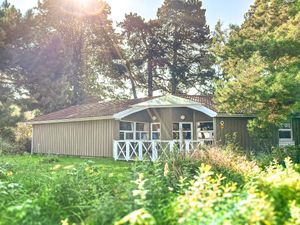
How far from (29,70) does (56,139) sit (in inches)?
276

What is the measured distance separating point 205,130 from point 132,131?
12.5ft

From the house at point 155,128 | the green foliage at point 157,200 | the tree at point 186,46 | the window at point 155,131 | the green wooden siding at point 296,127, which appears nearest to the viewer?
the green foliage at point 157,200

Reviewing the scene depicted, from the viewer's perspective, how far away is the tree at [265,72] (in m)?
9.66

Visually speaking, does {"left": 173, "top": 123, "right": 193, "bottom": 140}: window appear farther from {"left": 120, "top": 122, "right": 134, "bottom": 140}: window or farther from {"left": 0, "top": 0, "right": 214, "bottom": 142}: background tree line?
{"left": 0, "top": 0, "right": 214, "bottom": 142}: background tree line

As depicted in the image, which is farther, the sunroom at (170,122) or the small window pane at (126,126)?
the small window pane at (126,126)

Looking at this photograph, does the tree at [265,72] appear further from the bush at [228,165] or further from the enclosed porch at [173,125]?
the enclosed porch at [173,125]

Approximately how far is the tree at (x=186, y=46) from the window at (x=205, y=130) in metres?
13.0

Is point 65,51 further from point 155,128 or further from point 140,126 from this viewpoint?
point 155,128

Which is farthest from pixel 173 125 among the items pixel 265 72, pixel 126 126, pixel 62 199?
pixel 62 199

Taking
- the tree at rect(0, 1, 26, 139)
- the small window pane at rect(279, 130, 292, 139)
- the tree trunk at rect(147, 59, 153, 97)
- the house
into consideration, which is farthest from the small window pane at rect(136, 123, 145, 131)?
the tree trunk at rect(147, 59, 153, 97)

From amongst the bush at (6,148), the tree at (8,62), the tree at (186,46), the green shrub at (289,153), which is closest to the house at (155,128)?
the green shrub at (289,153)

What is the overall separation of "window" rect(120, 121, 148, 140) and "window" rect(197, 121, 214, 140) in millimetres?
2945

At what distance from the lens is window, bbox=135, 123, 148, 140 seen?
58.0ft

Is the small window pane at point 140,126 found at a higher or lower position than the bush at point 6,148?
higher
